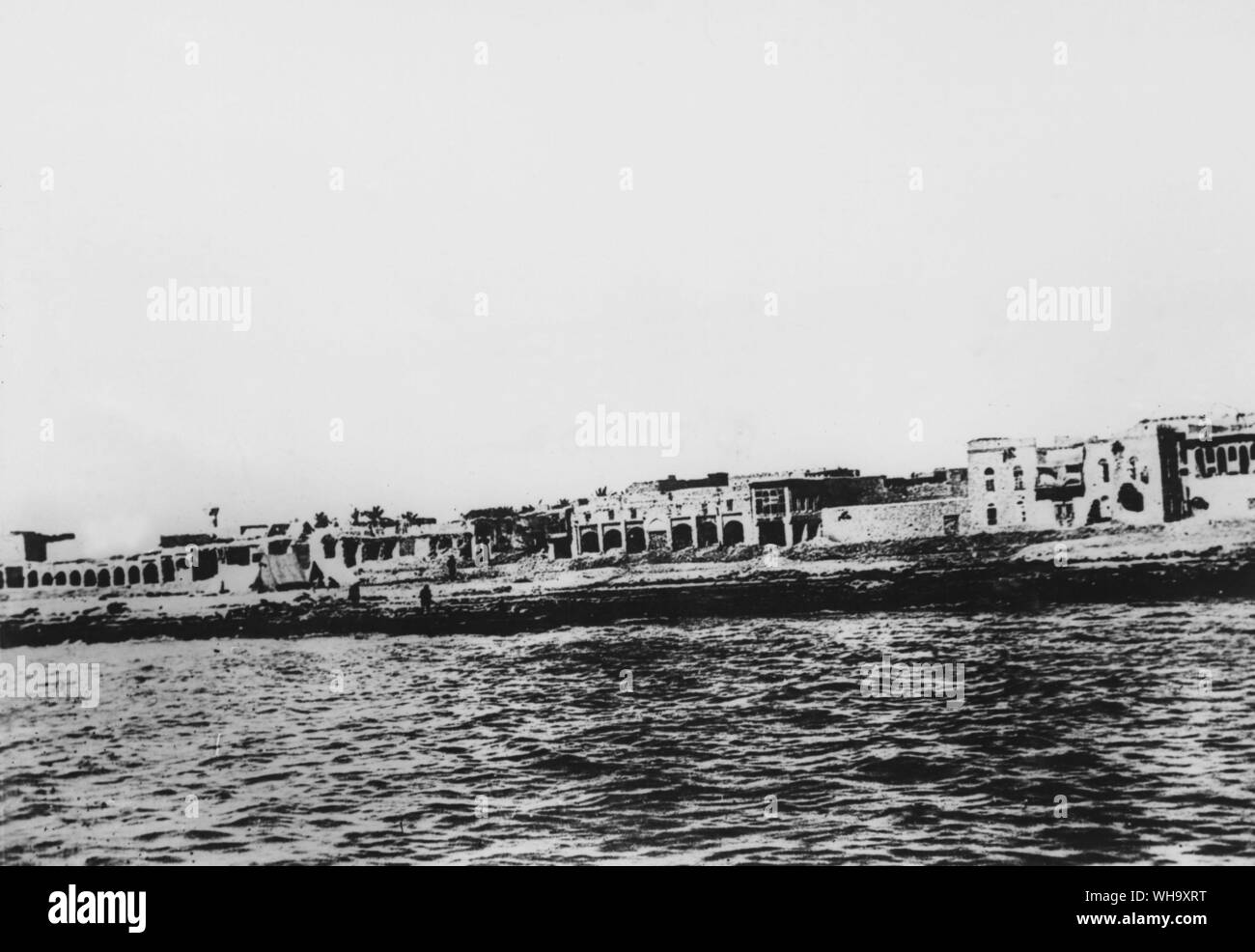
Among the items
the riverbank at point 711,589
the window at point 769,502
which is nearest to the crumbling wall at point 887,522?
the riverbank at point 711,589

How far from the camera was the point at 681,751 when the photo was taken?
4.09m

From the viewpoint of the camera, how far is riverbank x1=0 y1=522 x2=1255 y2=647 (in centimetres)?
412

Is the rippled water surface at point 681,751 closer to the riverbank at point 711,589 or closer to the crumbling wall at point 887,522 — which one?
the riverbank at point 711,589

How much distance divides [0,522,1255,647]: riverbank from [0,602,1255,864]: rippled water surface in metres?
0.09

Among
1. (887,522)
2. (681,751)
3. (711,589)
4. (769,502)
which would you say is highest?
(769,502)

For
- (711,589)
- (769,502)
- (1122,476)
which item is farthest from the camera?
(711,589)

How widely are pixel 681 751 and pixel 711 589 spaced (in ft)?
2.24

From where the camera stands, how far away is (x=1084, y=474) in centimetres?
407

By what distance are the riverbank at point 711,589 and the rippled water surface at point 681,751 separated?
0.09 m

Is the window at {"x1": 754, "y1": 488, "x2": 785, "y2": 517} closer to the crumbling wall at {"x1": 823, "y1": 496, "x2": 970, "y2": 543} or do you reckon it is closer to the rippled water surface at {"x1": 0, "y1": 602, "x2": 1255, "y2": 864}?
the crumbling wall at {"x1": 823, "y1": 496, "x2": 970, "y2": 543}

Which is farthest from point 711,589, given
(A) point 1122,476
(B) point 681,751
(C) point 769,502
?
(A) point 1122,476

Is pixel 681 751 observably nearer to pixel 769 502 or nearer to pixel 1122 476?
pixel 769 502
